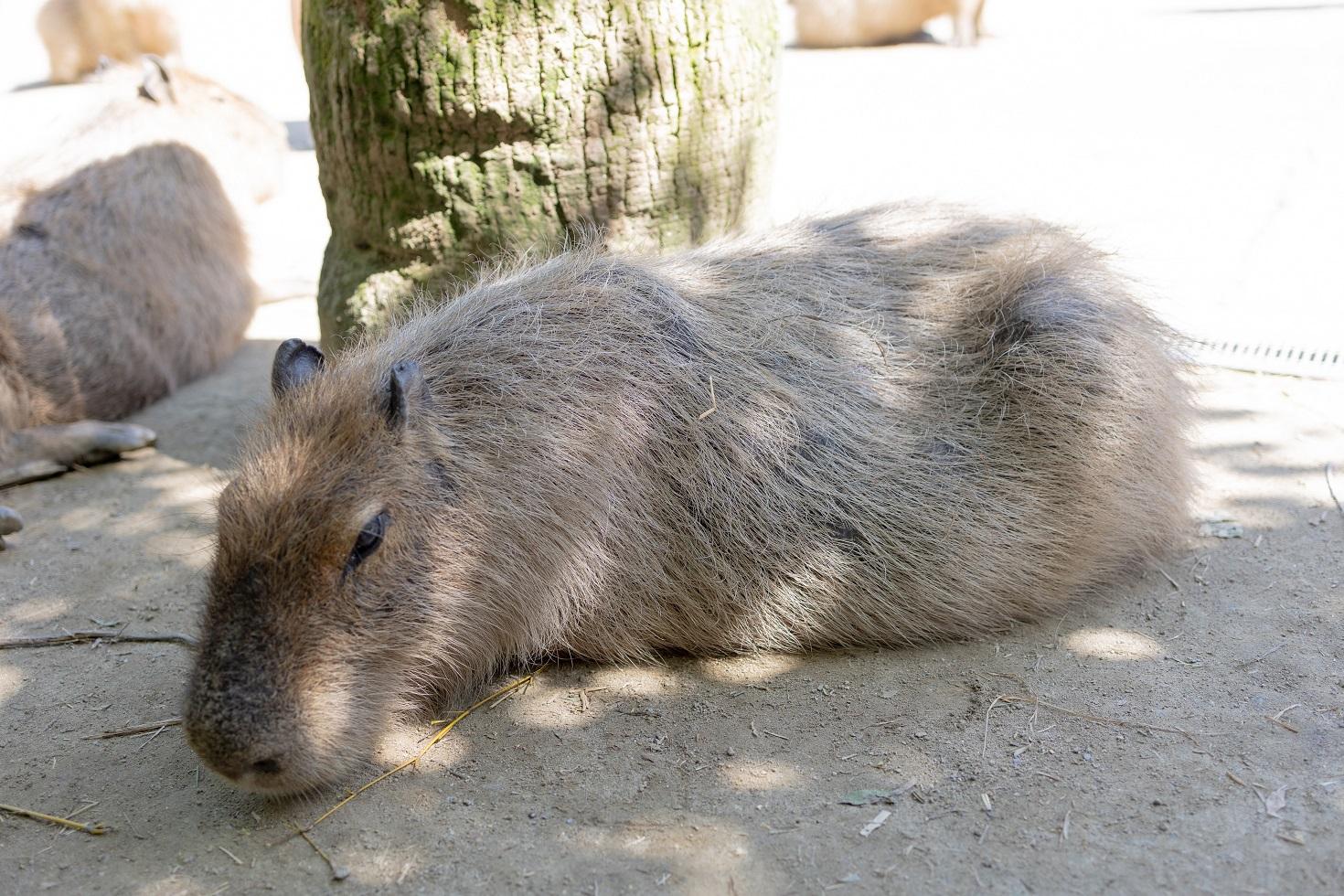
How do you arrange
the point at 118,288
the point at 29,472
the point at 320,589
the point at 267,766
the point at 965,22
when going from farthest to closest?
1. the point at 965,22
2. the point at 118,288
3. the point at 29,472
4. the point at 320,589
5. the point at 267,766

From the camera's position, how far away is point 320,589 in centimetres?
246

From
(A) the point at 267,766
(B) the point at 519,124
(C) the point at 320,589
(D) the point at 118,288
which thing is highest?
(B) the point at 519,124

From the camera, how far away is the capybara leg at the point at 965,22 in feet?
42.9

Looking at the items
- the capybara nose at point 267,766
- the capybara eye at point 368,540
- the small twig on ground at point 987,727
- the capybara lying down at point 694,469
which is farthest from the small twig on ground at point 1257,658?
the capybara nose at point 267,766

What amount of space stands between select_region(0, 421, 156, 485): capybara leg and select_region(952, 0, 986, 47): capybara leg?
11245mm

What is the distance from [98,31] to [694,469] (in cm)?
1241

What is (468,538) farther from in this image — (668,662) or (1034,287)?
(1034,287)

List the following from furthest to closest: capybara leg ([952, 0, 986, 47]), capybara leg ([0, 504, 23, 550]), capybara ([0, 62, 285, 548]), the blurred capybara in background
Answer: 1. capybara leg ([952, 0, 986, 47])
2. the blurred capybara in background
3. capybara ([0, 62, 285, 548])
4. capybara leg ([0, 504, 23, 550])

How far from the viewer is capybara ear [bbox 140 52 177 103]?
5.82 m

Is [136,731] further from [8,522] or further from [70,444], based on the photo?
[70,444]

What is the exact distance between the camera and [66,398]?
479 centimetres

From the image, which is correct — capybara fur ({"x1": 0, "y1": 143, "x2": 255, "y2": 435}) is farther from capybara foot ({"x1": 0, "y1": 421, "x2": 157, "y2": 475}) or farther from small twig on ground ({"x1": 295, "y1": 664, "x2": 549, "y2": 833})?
small twig on ground ({"x1": 295, "y1": 664, "x2": 549, "y2": 833})

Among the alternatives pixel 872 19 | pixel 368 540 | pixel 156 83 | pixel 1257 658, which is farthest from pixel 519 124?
pixel 872 19

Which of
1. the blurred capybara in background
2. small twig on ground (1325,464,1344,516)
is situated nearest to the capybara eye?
small twig on ground (1325,464,1344,516)
